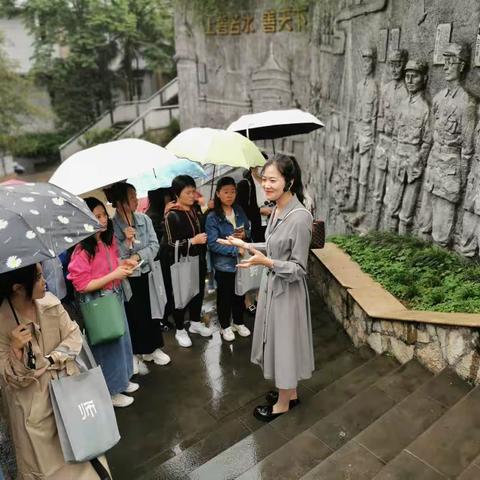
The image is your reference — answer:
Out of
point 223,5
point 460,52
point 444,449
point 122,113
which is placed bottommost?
point 122,113

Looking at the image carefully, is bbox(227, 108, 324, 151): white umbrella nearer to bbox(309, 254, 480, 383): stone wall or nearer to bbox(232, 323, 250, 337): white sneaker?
bbox(309, 254, 480, 383): stone wall

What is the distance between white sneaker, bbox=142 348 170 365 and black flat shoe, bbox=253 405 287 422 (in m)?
1.12

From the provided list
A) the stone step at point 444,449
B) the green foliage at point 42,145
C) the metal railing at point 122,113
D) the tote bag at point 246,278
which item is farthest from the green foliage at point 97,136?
the stone step at point 444,449

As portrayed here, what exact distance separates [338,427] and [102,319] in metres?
1.78

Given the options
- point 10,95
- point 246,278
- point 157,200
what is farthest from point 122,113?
point 246,278

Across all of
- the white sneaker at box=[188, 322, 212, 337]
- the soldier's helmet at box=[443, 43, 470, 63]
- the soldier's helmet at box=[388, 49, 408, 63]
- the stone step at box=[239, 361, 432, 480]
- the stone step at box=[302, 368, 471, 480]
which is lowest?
the white sneaker at box=[188, 322, 212, 337]

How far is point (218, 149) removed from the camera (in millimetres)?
4301

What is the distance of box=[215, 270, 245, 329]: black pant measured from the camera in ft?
15.3

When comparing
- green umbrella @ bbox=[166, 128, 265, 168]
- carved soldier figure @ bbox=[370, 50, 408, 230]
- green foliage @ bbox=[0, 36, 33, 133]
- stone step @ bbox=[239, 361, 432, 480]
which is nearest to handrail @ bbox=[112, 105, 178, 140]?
green foliage @ bbox=[0, 36, 33, 133]

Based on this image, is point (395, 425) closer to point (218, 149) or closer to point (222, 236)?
point (222, 236)

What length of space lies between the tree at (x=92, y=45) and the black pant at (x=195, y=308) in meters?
16.6

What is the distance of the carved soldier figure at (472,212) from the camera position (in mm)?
4406

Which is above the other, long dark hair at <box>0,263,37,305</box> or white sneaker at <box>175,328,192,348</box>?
long dark hair at <box>0,263,37,305</box>

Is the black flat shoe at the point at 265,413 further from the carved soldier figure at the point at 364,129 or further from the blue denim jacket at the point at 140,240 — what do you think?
the carved soldier figure at the point at 364,129
